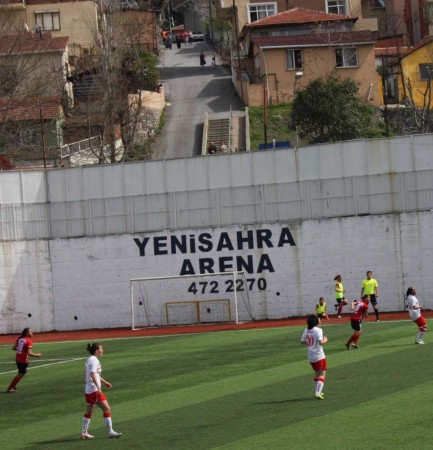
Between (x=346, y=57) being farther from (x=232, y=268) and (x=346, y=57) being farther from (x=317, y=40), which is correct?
(x=232, y=268)

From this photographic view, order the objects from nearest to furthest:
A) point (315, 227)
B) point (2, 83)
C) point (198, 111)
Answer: point (315, 227) → point (2, 83) → point (198, 111)

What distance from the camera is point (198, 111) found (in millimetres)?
94750

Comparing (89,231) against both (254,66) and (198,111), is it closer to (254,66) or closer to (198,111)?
(198,111)

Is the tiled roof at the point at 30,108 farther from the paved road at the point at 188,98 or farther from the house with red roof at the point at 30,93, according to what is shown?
the paved road at the point at 188,98

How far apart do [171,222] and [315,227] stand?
6.61 m

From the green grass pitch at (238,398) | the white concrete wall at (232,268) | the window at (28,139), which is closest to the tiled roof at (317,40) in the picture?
the window at (28,139)

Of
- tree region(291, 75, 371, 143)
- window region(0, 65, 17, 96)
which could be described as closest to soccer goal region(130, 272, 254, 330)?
tree region(291, 75, 371, 143)

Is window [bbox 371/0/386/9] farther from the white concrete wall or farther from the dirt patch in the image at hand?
the dirt patch

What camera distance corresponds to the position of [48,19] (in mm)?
105188

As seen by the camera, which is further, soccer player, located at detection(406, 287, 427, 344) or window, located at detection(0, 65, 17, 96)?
window, located at detection(0, 65, 17, 96)

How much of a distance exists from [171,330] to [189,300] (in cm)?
288

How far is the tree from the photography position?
7650 cm

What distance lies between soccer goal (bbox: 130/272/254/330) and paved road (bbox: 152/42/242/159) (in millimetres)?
29055

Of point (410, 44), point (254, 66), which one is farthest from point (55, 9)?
point (410, 44)
